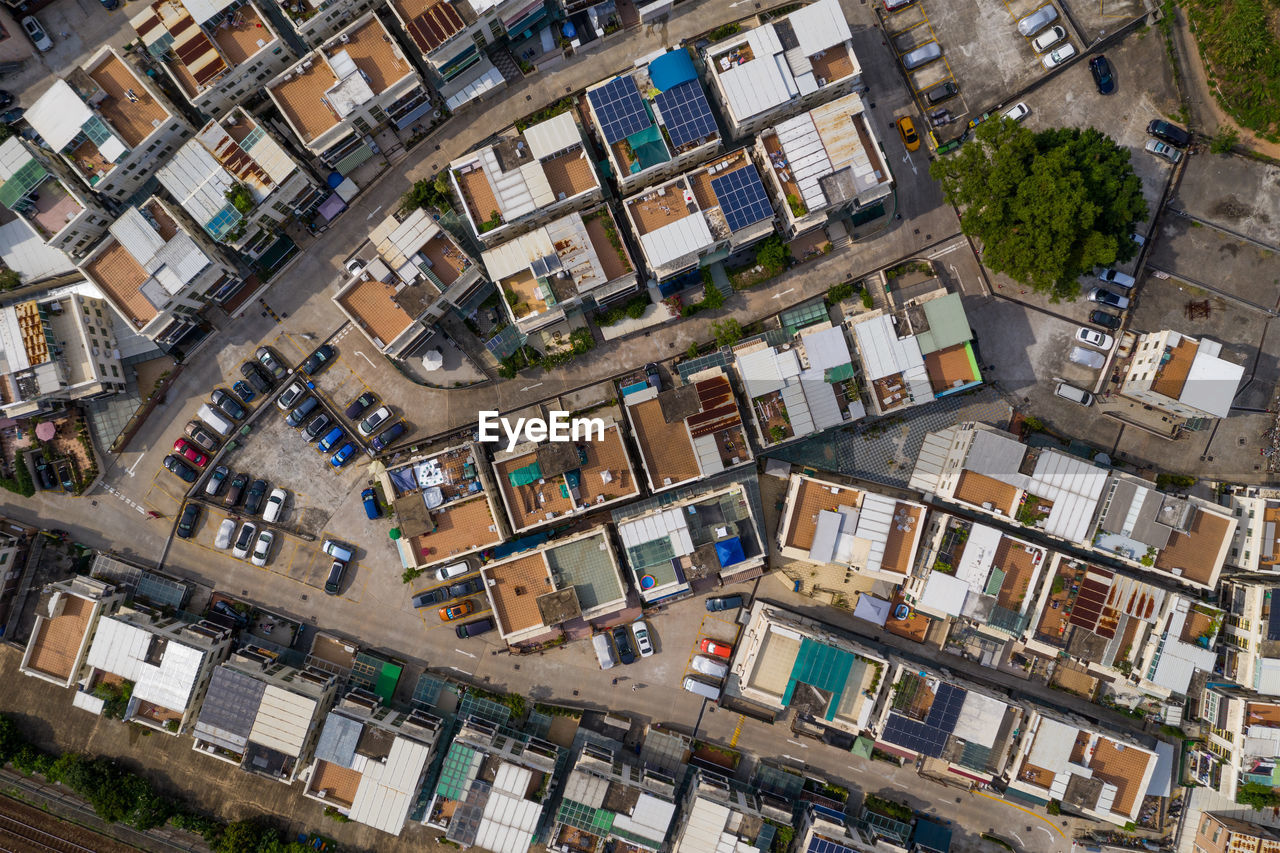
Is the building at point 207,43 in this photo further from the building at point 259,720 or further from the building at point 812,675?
the building at point 812,675

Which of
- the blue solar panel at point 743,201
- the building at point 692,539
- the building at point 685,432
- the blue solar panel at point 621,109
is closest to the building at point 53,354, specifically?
the building at point 685,432

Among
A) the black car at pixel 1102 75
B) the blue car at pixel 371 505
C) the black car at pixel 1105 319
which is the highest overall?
the black car at pixel 1102 75

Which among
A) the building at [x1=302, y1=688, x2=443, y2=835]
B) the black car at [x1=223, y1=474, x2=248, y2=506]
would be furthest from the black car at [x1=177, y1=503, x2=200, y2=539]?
the building at [x1=302, y1=688, x2=443, y2=835]

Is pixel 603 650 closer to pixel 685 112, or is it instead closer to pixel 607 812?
pixel 607 812

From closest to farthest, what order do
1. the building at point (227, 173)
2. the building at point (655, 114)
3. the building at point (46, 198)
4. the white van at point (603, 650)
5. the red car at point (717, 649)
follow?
the building at point (655, 114) → the building at point (227, 173) → the building at point (46, 198) → the white van at point (603, 650) → the red car at point (717, 649)

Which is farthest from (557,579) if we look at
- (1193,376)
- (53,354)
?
(1193,376)

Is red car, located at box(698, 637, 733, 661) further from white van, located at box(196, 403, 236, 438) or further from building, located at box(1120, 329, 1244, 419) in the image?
white van, located at box(196, 403, 236, 438)
